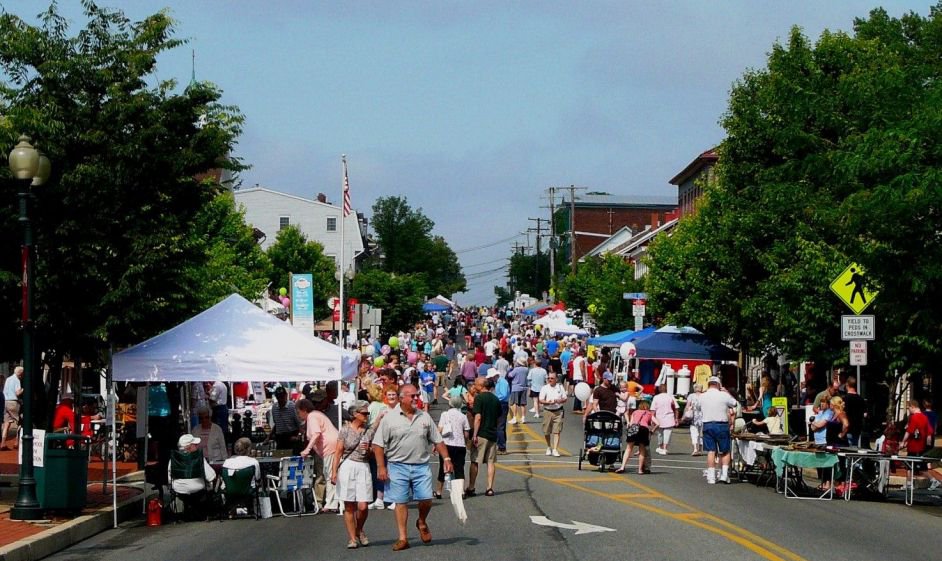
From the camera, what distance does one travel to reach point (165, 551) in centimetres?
1455

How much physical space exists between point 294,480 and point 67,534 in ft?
12.3

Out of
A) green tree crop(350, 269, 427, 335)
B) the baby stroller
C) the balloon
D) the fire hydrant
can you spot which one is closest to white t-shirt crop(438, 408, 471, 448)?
the fire hydrant

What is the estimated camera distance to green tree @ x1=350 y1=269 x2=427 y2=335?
7900 centimetres

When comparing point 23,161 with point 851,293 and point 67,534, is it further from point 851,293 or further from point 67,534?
point 851,293

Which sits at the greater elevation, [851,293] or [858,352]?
[851,293]

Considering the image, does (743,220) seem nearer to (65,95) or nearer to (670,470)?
(670,470)

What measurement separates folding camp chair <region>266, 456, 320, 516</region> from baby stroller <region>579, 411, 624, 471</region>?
6.79 meters

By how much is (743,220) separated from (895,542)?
2161cm

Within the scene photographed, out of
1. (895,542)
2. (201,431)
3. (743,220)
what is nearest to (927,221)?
(895,542)

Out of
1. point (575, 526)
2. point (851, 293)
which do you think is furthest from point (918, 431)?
point (575, 526)

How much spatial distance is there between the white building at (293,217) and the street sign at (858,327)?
86.4 meters

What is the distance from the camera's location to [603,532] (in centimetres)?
1497

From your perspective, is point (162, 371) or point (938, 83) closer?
point (162, 371)

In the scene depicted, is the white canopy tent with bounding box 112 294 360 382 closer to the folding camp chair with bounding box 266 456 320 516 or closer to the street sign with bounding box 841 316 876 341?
the folding camp chair with bounding box 266 456 320 516
